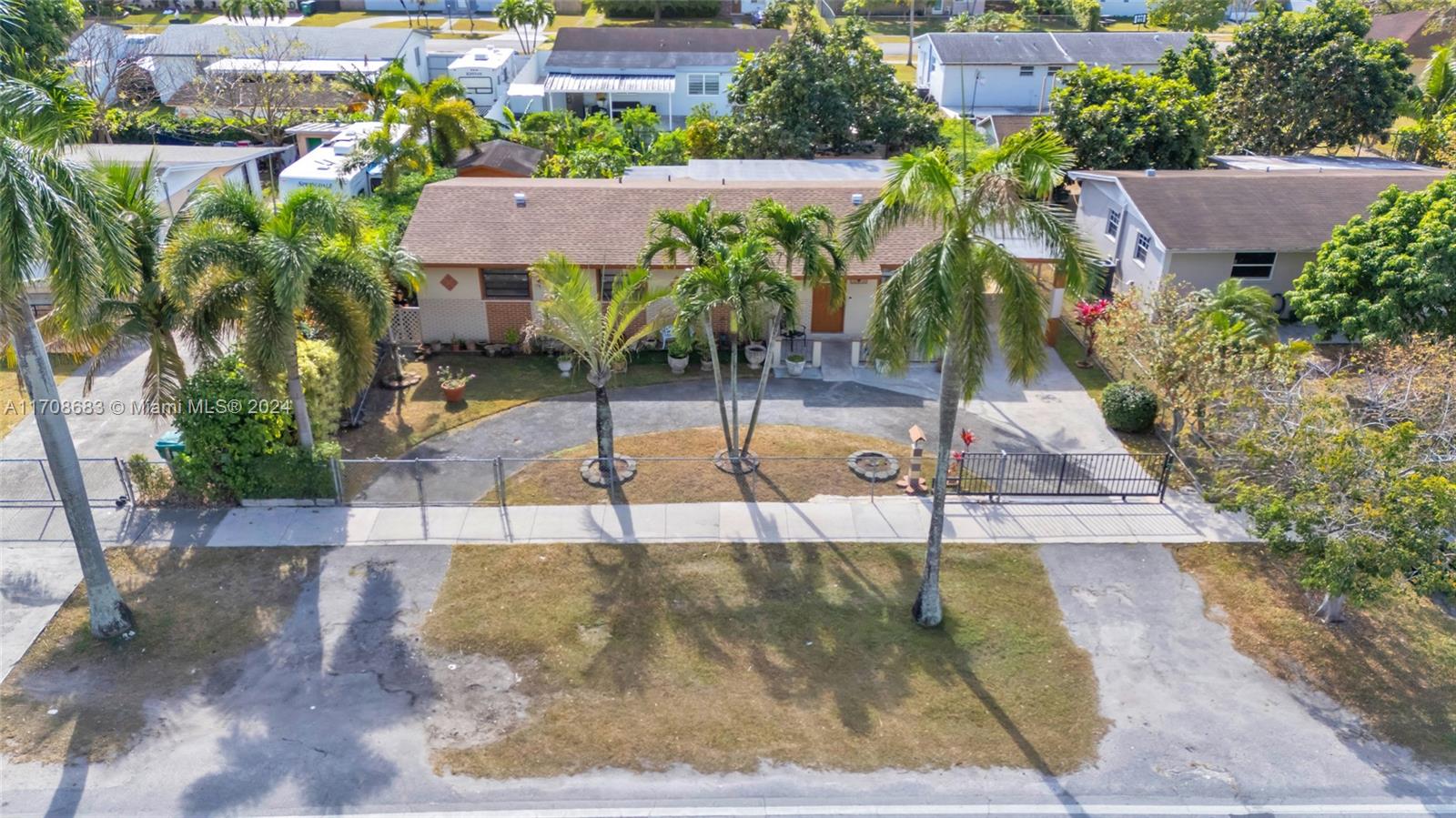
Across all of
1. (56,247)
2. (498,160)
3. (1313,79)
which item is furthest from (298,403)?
(1313,79)

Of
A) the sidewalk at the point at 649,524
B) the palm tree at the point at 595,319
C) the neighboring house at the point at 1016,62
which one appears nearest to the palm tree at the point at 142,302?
the sidewalk at the point at 649,524

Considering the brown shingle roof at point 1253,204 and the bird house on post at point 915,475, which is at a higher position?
the brown shingle roof at point 1253,204

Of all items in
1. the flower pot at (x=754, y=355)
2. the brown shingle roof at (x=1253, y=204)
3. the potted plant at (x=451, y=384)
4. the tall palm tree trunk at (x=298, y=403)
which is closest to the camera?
the tall palm tree trunk at (x=298, y=403)

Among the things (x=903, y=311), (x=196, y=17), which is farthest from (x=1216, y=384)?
(x=196, y=17)

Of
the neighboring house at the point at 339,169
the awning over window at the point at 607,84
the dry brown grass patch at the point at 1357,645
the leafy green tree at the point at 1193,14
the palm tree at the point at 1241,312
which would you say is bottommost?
the dry brown grass patch at the point at 1357,645

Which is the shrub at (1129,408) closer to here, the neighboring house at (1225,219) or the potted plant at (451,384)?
the neighboring house at (1225,219)

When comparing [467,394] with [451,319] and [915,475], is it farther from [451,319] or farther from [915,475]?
[915,475]

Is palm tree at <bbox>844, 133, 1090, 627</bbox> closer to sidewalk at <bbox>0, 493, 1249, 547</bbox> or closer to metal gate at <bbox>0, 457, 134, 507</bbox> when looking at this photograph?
sidewalk at <bbox>0, 493, 1249, 547</bbox>

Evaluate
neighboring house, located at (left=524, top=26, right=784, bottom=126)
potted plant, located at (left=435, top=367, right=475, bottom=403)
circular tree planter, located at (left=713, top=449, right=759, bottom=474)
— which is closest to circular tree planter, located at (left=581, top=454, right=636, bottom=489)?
circular tree planter, located at (left=713, top=449, right=759, bottom=474)
